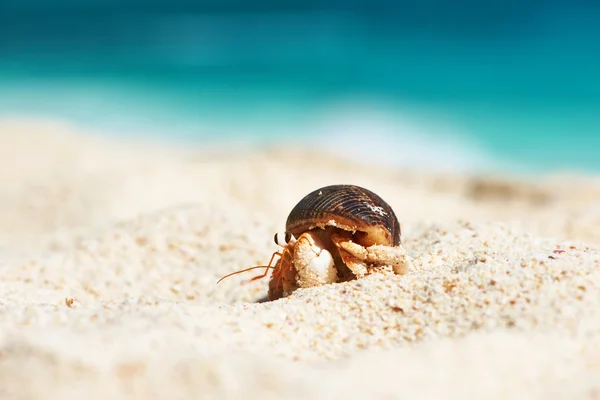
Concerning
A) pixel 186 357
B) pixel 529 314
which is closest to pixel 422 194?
pixel 529 314

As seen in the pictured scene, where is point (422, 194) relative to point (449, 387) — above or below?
above

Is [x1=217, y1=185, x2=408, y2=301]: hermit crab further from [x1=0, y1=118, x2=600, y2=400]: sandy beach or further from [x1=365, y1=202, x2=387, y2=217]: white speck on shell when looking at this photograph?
[x1=0, y1=118, x2=600, y2=400]: sandy beach

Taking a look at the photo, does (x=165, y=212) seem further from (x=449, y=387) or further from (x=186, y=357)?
(x=449, y=387)

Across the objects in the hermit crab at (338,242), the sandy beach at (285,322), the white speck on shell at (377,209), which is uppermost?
the white speck on shell at (377,209)

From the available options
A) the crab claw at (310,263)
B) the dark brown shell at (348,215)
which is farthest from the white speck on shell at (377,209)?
the crab claw at (310,263)

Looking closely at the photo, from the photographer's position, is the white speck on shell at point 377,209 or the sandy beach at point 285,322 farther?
the white speck on shell at point 377,209

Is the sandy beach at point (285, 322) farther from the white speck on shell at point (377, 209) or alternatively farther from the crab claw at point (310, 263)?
the white speck on shell at point (377, 209)

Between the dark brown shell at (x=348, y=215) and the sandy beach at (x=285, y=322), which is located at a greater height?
the dark brown shell at (x=348, y=215)

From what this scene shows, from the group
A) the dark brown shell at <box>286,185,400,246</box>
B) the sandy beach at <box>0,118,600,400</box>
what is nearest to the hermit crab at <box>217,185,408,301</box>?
the dark brown shell at <box>286,185,400,246</box>
